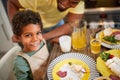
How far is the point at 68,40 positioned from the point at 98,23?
88 cm

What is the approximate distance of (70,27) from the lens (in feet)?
4.37

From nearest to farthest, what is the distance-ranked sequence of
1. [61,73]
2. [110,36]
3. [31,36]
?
[61,73] → [31,36] → [110,36]

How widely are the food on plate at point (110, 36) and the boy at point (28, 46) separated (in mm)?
406

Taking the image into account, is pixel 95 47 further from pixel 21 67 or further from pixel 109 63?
pixel 21 67

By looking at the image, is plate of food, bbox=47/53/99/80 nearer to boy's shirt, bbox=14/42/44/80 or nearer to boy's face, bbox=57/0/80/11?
boy's shirt, bbox=14/42/44/80

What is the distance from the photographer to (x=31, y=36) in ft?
3.37

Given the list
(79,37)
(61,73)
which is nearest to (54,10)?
(79,37)

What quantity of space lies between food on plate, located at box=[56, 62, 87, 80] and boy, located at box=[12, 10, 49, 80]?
17cm

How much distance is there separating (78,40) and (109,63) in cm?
27

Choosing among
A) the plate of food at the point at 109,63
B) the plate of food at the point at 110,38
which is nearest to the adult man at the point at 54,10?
the plate of food at the point at 110,38

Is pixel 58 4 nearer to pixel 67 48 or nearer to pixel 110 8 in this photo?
pixel 67 48

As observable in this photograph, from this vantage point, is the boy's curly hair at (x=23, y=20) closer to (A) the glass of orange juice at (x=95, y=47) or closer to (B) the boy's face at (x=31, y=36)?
(B) the boy's face at (x=31, y=36)

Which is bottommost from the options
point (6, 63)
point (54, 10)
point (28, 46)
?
point (6, 63)

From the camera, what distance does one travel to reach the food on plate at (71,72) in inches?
35.8
